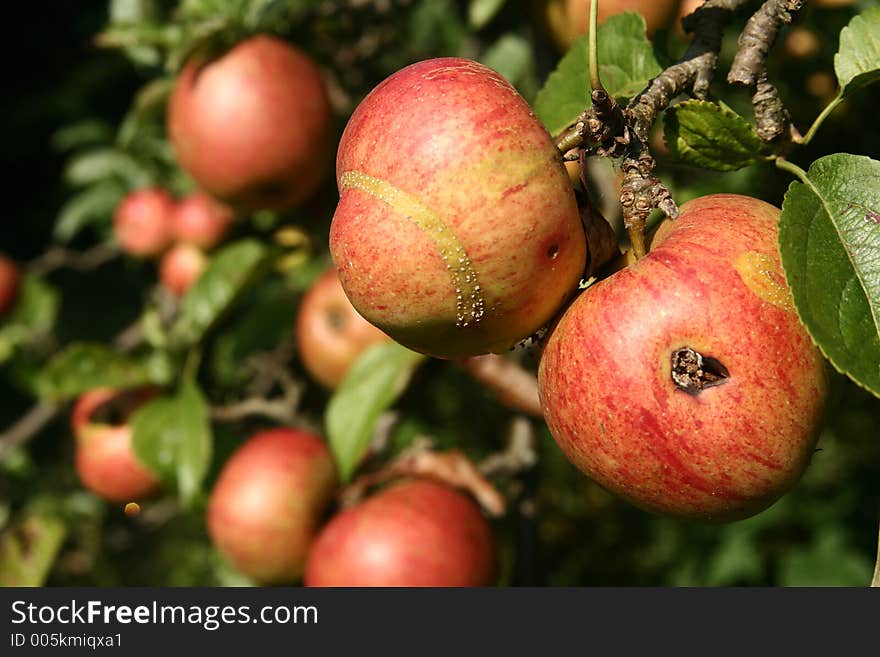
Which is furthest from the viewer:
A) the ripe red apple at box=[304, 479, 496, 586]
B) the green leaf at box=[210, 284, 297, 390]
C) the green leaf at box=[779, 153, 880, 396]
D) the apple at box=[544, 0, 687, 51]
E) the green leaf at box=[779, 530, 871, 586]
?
the green leaf at box=[779, 530, 871, 586]

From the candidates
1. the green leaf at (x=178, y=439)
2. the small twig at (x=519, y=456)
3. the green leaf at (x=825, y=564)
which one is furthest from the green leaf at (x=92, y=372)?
the green leaf at (x=825, y=564)

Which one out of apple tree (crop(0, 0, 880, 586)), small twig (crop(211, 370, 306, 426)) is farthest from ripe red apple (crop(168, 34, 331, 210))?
small twig (crop(211, 370, 306, 426))

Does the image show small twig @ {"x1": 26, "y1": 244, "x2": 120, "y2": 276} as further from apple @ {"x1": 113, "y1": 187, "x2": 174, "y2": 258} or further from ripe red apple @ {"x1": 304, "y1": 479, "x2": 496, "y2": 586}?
ripe red apple @ {"x1": 304, "y1": 479, "x2": 496, "y2": 586}

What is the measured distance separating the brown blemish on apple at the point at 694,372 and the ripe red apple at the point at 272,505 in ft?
3.05

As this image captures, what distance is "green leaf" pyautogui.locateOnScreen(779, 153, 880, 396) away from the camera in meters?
0.60

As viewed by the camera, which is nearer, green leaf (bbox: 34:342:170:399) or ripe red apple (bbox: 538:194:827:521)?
ripe red apple (bbox: 538:194:827:521)

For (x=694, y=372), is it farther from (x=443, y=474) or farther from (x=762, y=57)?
(x=443, y=474)

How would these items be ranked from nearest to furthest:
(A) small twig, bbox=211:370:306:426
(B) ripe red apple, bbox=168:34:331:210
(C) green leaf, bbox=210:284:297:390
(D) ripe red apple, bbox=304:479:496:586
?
(D) ripe red apple, bbox=304:479:496:586, (B) ripe red apple, bbox=168:34:331:210, (A) small twig, bbox=211:370:306:426, (C) green leaf, bbox=210:284:297:390

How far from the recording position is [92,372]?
5.21ft

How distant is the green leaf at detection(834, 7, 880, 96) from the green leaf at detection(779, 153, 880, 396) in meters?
0.12

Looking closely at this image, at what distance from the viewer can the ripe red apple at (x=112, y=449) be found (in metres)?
1.65

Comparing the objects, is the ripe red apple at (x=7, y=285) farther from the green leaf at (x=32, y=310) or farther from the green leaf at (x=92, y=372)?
the green leaf at (x=92, y=372)

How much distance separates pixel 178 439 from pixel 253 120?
1.84 ft

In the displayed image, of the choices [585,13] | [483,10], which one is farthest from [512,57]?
[585,13]
